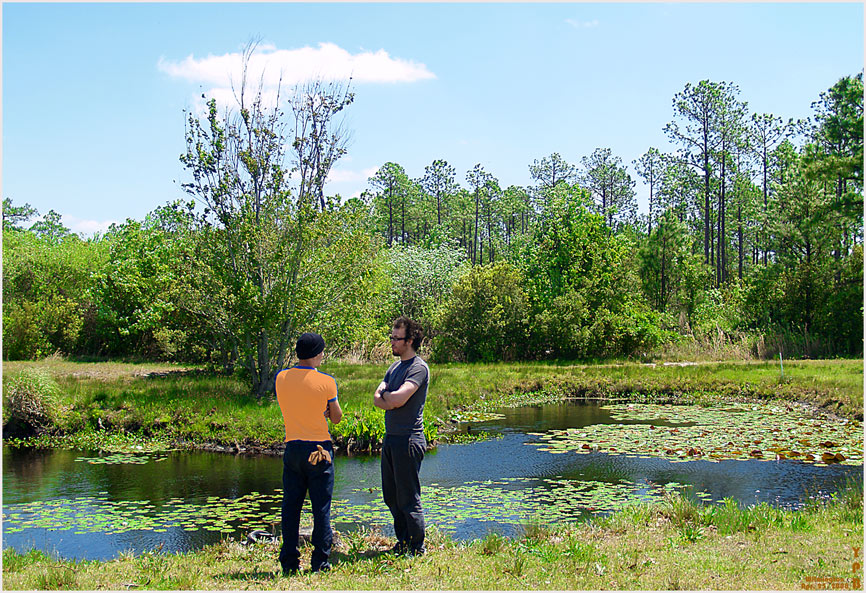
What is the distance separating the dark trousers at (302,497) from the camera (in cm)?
572

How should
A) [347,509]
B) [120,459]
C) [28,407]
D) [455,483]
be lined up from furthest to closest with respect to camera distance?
[28,407] < [120,459] < [455,483] < [347,509]

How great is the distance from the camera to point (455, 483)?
10891 millimetres

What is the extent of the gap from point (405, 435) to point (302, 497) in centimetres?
95

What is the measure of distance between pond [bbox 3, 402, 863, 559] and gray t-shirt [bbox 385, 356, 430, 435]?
2.50m

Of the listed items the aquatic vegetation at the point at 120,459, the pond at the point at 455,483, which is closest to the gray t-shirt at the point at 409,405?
the pond at the point at 455,483

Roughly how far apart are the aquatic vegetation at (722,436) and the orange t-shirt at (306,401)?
8469mm

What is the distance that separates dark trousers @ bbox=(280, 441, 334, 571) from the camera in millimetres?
5723

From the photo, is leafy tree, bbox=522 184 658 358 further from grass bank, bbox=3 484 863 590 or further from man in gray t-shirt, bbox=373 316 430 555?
man in gray t-shirt, bbox=373 316 430 555

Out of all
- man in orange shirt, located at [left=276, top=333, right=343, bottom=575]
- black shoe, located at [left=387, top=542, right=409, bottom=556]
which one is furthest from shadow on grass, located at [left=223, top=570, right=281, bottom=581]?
black shoe, located at [left=387, top=542, right=409, bottom=556]

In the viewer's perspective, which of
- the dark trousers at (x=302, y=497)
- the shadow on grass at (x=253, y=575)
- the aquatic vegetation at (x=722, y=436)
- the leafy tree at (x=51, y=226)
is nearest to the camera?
the shadow on grass at (x=253, y=575)

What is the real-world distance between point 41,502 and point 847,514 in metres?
9.79

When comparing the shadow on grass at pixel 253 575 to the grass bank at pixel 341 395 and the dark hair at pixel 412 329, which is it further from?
the grass bank at pixel 341 395

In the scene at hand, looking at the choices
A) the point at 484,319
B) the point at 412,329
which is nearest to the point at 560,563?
the point at 412,329

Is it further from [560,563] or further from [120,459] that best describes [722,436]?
[120,459]
